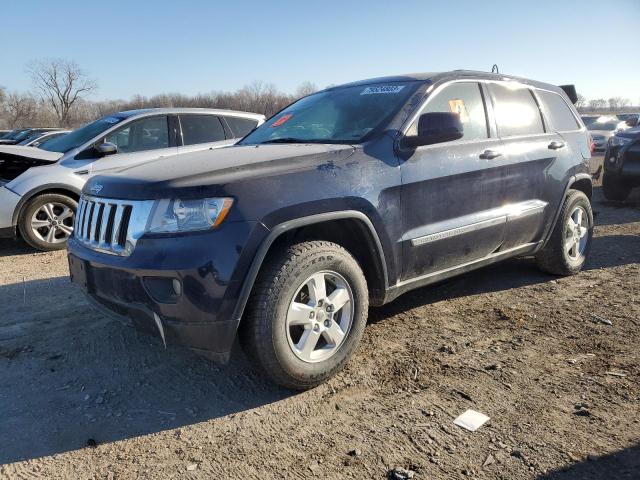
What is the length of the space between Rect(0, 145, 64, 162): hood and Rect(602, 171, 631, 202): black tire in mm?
8731

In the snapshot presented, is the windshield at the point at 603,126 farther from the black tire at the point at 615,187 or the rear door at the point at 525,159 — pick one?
the rear door at the point at 525,159

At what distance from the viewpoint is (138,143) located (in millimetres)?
6641

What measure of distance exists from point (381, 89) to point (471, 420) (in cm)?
239

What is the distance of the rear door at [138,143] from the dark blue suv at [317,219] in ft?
9.50

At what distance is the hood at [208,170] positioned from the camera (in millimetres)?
2602

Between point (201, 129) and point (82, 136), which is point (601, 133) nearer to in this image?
Result: point (201, 129)

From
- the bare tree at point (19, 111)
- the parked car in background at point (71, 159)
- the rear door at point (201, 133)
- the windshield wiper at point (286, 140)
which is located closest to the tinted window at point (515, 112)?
the windshield wiper at point (286, 140)

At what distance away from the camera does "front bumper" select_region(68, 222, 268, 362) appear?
8.18ft

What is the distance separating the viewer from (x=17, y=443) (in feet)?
8.18

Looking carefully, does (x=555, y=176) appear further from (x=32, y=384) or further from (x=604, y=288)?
(x=32, y=384)

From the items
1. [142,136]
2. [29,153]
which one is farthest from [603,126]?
[29,153]

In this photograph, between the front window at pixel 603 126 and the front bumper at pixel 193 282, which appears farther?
the front window at pixel 603 126

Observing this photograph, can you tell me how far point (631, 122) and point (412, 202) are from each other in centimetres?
932

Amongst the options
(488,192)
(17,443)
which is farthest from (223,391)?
(488,192)
